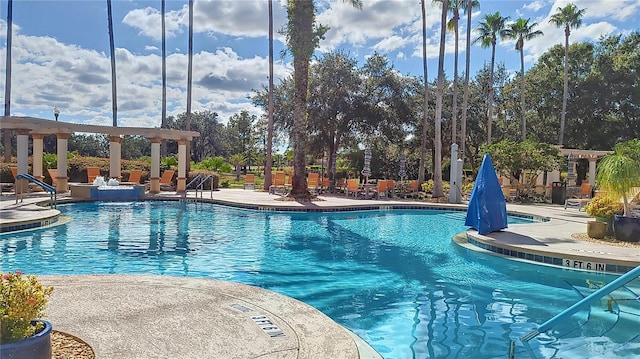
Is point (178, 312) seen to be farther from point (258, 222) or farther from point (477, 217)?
point (258, 222)

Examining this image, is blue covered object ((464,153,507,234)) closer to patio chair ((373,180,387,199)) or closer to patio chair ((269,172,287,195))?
patio chair ((373,180,387,199))

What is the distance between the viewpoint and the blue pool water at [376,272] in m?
5.13

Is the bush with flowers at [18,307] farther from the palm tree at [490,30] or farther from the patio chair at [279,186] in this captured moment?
the palm tree at [490,30]

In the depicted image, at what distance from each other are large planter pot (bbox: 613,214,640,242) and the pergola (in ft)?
55.4

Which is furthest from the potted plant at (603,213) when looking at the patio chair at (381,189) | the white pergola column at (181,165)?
the white pergola column at (181,165)

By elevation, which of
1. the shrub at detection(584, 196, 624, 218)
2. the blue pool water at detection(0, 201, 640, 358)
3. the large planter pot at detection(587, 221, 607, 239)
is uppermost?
the shrub at detection(584, 196, 624, 218)

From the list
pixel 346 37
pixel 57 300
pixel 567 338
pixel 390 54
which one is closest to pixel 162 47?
pixel 346 37

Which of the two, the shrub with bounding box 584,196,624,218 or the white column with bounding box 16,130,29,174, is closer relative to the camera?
the shrub with bounding box 584,196,624,218

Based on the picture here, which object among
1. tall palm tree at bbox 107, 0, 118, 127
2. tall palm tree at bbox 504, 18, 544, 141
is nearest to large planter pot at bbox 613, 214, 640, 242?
tall palm tree at bbox 504, 18, 544, 141

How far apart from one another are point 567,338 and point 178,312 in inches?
170

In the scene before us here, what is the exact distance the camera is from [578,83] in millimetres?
31312

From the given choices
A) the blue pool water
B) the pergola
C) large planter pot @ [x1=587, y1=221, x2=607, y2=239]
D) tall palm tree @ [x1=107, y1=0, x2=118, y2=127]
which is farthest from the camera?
tall palm tree @ [x1=107, y1=0, x2=118, y2=127]

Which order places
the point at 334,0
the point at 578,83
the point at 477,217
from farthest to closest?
the point at 578,83 → the point at 334,0 → the point at 477,217

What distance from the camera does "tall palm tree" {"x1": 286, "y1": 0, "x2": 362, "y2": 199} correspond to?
17812mm
